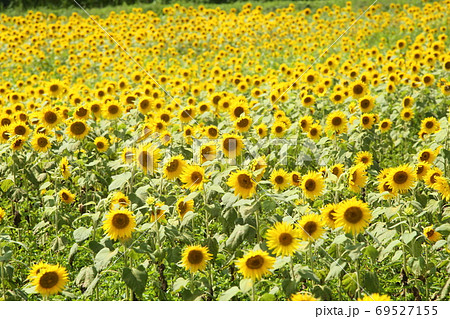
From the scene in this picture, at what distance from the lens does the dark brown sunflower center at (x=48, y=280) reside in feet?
9.70

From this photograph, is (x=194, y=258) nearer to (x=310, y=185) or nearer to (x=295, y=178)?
(x=310, y=185)

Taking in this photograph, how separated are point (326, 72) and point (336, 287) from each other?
5.20 m

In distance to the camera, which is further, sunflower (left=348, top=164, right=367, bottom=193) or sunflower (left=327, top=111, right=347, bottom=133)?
sunflower (left=327, top=111, right=347, bottom=133)

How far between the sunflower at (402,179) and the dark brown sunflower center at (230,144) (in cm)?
119

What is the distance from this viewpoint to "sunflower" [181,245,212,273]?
3203 mm

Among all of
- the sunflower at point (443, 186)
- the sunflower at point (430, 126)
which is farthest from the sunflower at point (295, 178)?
the sunflower at point (430, 126)

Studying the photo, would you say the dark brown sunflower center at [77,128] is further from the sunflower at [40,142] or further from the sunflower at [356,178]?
the sunflower at [356,178]

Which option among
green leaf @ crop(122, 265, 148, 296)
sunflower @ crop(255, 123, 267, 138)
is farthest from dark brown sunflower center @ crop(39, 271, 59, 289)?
sunflower @ crop(255, 123, 267, 138)

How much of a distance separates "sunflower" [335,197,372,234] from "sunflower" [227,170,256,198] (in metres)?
0.59

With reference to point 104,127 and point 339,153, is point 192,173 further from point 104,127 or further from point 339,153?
point 104,127

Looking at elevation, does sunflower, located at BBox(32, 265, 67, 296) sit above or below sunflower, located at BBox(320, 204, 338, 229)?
below

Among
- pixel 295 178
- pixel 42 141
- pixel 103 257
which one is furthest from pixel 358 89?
pixel 103 257

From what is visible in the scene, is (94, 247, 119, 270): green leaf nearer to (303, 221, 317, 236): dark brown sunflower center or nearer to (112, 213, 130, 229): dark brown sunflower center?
(112, 213, 130, 229): dark brown sunflower center

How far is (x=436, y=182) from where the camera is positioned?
3.68m
